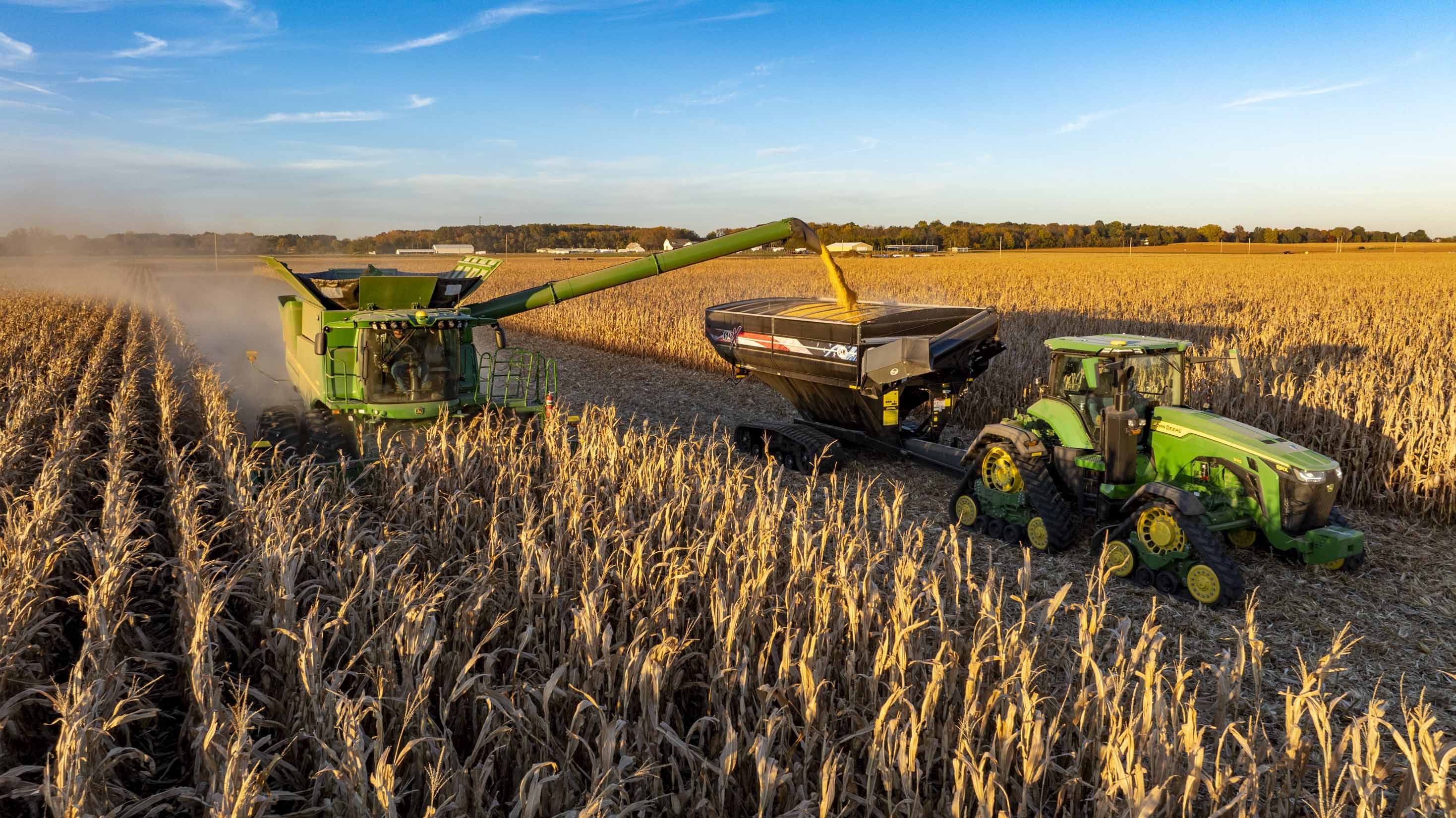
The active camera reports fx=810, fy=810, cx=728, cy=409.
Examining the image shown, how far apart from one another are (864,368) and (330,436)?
5555 millimetres

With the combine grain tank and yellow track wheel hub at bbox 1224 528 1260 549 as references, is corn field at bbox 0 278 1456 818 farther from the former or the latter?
the combine grain tank

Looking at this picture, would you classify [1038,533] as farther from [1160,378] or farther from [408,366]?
[408,366]

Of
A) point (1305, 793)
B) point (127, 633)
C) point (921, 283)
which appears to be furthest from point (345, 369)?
point (921, 283)

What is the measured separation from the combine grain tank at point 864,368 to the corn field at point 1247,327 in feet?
9.36

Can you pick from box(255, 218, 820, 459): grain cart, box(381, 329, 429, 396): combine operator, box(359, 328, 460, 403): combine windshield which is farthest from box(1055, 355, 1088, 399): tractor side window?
box(381, 329, 429, 396): combine operator

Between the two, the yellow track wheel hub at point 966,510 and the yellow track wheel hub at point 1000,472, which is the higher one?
the yellow track wheel hub at point 1000,472

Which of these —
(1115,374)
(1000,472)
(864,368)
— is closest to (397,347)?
(864,368)

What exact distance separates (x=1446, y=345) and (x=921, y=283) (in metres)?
17.9

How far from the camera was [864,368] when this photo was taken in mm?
8875

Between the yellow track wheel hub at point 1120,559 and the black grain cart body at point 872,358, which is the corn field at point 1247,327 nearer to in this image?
the black grain cart body at point 872,358

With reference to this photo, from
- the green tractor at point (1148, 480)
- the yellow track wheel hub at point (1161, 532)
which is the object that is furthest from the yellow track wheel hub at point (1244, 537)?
the yellow track wheel hub at point (1161, 532)

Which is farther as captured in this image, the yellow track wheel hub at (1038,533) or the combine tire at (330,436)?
the combine tire at (330,436)

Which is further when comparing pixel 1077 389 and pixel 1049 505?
pixel 1077 389

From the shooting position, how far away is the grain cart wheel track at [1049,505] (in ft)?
22.1
